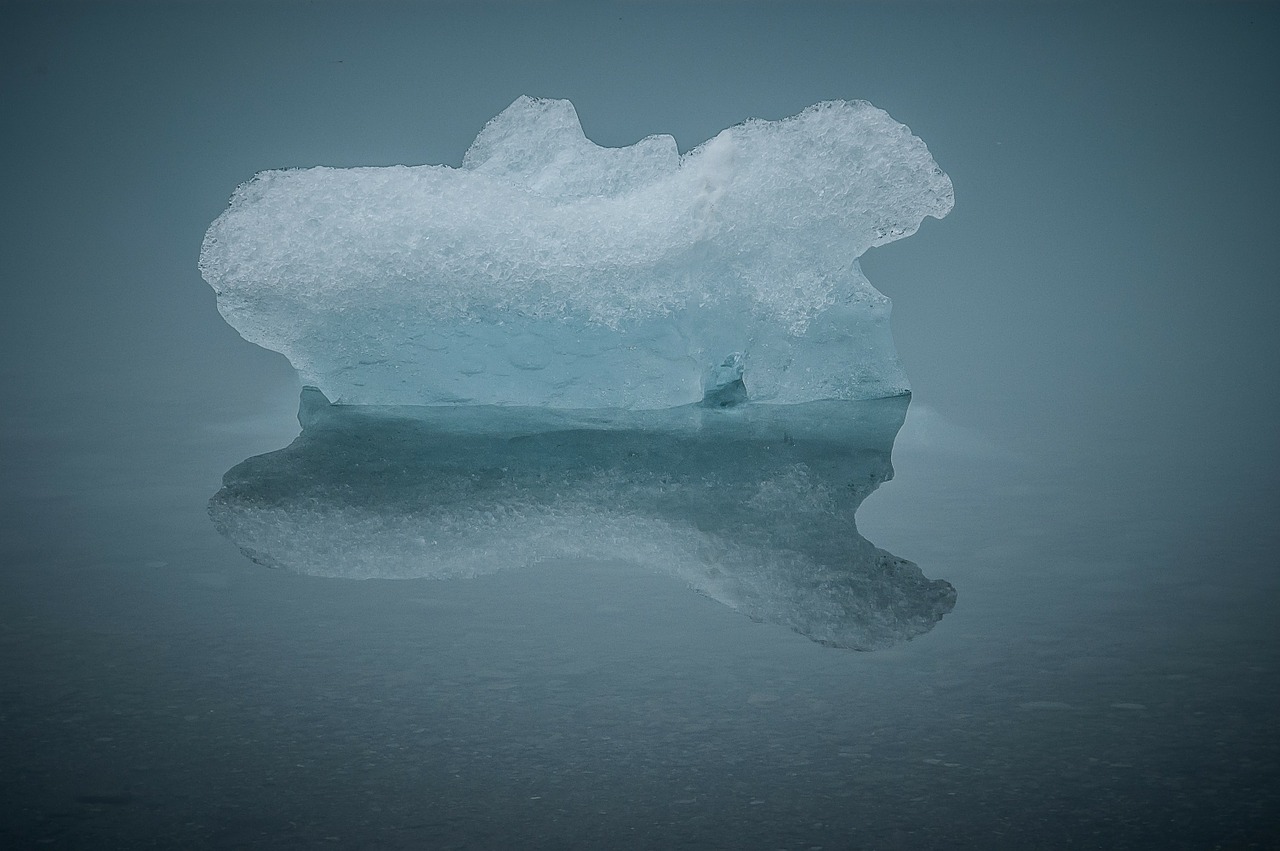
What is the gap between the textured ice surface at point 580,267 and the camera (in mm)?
2635

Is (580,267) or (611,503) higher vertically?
(580,267)

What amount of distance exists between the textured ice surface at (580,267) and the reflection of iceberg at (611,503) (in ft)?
0.44

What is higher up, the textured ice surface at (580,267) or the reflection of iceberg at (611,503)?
the textured ice surface at (580,267)

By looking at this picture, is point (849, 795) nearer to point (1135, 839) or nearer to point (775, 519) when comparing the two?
point (1135, 839)

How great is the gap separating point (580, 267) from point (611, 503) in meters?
0.84

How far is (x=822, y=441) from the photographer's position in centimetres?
242

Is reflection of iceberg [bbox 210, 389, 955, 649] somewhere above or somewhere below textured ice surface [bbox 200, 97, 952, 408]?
below

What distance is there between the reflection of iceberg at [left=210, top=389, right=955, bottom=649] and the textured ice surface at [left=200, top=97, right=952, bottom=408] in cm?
13

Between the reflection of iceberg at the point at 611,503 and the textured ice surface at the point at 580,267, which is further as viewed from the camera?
the textured ice surface at the point at 580,267

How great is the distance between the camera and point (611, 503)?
1.94m

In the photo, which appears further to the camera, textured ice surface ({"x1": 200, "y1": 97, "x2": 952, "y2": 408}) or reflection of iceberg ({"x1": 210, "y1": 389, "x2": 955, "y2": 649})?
textured ice surface ({"x1": 200, "y1": 97, "x2": 952, "y2": 408})

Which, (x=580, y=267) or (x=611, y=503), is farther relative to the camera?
(x=580, y=267)

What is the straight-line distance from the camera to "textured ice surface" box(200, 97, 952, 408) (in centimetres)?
263

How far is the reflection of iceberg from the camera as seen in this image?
1559 millimetres
